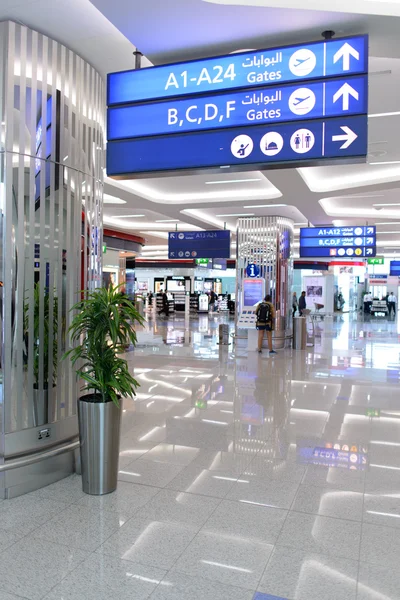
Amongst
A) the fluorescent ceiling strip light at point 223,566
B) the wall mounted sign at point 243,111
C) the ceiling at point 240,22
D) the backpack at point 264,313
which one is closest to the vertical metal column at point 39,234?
the wall mounted sign at point 243,111

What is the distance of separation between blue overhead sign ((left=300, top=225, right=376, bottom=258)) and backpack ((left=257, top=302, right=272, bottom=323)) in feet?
5.59

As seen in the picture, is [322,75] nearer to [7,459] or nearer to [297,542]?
[297,542]

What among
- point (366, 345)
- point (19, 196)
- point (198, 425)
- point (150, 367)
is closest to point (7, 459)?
point (19, 196)

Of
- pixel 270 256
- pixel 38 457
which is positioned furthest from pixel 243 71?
pixel 270 256

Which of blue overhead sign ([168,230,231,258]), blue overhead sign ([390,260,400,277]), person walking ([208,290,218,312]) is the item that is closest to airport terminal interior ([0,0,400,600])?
blue overhead sign ([168,230,231,258])

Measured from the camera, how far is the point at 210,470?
435cm

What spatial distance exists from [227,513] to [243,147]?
2675 millimetres

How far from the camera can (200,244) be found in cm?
1412

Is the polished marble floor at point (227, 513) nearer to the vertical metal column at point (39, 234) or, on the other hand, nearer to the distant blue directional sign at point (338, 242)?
the vertical metal column at point (39, 234)

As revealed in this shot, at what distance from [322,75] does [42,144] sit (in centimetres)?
229

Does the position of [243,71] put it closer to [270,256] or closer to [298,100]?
[298,100]

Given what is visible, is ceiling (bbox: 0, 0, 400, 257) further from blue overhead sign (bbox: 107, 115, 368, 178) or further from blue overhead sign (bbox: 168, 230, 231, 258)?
blue overhead sign (bbox: 168, 230, 231, 258)

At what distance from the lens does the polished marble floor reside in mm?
2665

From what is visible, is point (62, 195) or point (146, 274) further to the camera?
point (146, 274)
